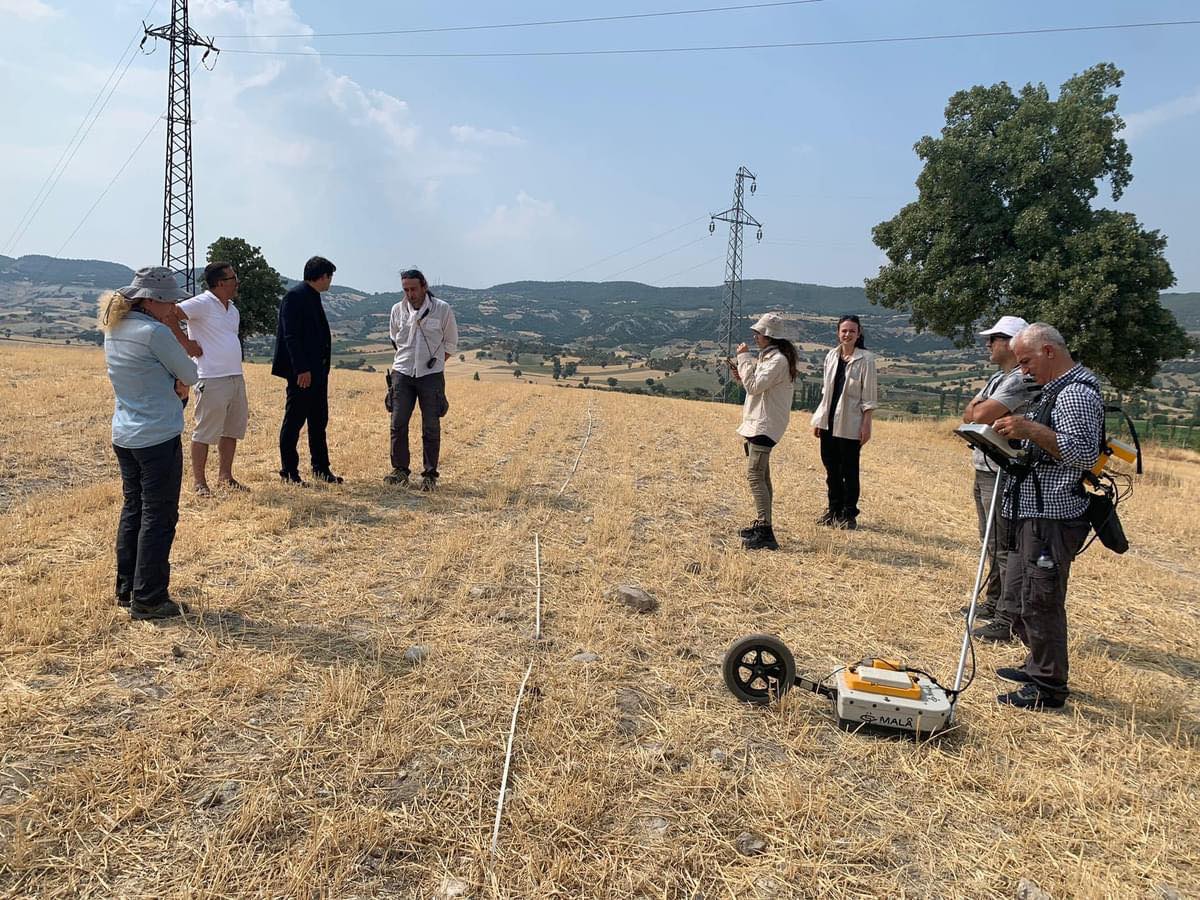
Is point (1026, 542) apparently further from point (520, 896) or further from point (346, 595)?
point (346, 595)

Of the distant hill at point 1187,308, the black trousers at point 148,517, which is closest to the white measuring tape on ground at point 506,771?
the black trousers at point 148,517

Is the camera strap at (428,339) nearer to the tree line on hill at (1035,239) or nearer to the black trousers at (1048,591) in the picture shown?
the black trousers at (1048,591)

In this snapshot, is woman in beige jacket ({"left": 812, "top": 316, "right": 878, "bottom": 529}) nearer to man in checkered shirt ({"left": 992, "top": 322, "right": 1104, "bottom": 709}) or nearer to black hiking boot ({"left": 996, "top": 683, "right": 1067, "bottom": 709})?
man in checkered shirt ({"left": 992, "top": 322, "right": 1104, "bottom": 709})

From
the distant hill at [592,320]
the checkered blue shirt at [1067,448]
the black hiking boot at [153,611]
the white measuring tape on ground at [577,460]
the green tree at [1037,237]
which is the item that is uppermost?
the distant hill at [592,320]

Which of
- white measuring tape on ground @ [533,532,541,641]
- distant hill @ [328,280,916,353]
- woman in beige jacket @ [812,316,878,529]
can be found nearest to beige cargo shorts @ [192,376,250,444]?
white measuring tape on ground @ [533,532,541,641]

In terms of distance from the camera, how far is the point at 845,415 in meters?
7.62

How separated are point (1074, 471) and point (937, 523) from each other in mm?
5323

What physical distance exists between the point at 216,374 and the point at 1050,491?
763 centimetres

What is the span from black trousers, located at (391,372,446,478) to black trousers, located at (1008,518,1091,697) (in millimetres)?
6264

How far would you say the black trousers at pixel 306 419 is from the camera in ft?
26.0

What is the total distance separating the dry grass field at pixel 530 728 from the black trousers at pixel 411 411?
4.71ft

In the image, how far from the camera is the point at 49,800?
8.79ft

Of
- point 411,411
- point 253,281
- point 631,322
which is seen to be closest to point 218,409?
point 411,411

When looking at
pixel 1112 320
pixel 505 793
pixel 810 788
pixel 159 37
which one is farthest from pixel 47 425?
pixel 159 37
